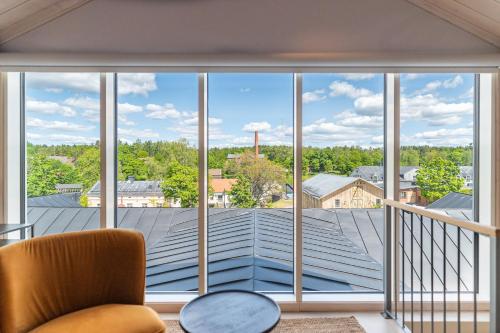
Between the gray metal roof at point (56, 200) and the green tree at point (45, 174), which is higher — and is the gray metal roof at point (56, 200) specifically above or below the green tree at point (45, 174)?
below

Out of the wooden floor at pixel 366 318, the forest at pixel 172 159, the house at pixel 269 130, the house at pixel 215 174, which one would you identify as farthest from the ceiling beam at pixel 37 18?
the wooden floor at pixel 366 318

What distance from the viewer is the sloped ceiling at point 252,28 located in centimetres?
236

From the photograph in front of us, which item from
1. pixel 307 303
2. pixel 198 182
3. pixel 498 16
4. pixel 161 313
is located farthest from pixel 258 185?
pixel 498 16

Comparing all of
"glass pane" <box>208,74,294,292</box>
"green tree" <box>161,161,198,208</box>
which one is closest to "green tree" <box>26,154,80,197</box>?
"green tree" <box>161,161,198,208</box>

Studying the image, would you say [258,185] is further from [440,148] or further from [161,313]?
[440,148]

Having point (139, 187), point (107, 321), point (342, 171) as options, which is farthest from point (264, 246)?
point (107, 321)

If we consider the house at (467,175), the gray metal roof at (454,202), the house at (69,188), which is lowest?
the gray metal roof at (454,202)

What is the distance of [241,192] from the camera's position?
8.66ft

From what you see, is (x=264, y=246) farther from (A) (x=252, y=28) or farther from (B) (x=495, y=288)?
(A) (x=252, y=28)

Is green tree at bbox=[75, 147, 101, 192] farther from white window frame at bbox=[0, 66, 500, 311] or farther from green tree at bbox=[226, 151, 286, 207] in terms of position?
Result: green tree at bbox=[226, 151, 286, 207]

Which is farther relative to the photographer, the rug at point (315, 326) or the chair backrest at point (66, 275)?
the rug at point (315, 326)

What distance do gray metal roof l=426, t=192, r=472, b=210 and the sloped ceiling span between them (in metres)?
1.28

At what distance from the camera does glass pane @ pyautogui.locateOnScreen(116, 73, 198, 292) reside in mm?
2605

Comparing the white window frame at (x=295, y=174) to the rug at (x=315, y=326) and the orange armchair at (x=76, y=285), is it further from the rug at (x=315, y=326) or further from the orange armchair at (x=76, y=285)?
the orange armchair at (x=76, y=285)
